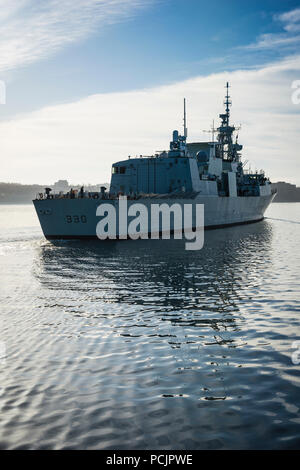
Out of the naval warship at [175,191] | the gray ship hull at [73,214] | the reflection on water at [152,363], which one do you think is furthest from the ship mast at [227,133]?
the reflection on water at [152,363]

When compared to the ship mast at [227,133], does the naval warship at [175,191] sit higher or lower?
lower

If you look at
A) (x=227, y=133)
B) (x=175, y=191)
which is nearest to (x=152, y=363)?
(x=175, y=191)

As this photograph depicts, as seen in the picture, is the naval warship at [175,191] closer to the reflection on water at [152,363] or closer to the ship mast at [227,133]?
the ship mast at [227,133]

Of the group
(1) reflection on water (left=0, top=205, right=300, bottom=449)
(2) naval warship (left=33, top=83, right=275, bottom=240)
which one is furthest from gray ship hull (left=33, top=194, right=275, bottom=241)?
(1) reflection on water (left=0, top=205, right=300, bottom=449)

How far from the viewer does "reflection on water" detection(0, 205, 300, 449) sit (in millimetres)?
6453

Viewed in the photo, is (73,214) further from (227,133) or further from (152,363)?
(227,133)

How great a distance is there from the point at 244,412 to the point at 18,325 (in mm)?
7339

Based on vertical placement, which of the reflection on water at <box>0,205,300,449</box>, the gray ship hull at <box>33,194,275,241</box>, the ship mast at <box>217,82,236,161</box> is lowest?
the reflection on water at <box>0,205,300,449</box>

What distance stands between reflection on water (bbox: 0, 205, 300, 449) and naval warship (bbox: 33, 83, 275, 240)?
55.2ft

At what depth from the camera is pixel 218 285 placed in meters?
18.0

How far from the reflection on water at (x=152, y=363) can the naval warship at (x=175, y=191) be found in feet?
55.2

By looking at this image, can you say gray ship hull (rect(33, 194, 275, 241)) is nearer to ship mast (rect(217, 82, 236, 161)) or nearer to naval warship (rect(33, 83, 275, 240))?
naval warship (rect(33, 83, 275, 240))

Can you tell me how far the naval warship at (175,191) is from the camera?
36531 millimetres

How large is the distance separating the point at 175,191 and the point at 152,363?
36.6m
